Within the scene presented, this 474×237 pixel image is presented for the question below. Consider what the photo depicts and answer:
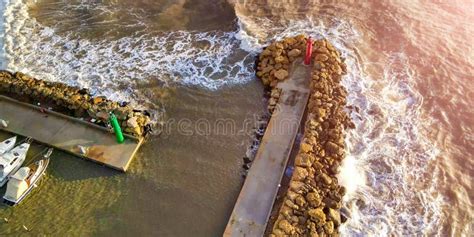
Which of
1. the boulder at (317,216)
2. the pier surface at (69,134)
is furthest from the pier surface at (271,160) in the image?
A: the pier surface at (69,134)

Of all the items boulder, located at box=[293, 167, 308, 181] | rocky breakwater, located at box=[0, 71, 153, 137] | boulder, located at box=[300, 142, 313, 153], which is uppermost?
boulder, located at box=[300, 142, 313, 153]

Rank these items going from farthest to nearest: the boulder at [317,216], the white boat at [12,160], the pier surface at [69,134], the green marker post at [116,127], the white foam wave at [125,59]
→ the white foam wave at [125,59], the pier surface at [69,134], the green marker post at [116,127], the white boat at [12,160], the boulder at [317,216]

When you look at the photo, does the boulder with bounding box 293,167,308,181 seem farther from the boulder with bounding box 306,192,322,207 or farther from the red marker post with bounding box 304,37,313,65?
the red marker post with bounding box 304,37,313,65

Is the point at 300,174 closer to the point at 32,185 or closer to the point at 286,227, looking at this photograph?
the point at 286,227

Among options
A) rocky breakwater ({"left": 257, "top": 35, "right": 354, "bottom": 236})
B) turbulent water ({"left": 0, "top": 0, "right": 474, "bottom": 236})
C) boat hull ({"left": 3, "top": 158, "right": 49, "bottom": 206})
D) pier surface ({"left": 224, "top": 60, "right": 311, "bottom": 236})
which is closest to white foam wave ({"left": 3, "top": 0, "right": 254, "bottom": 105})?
turbulent water ({"left": 0, "top": 0, "right": 474, "bottom": 236})

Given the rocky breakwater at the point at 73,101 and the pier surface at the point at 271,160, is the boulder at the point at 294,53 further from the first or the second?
the rocky breakwater at the point at 73,101

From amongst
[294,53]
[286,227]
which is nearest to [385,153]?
[286,227]

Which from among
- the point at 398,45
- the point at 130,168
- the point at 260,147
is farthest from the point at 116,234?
the point at 398,45
